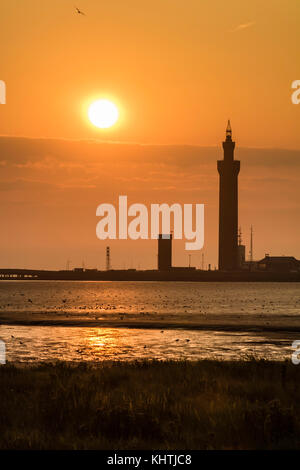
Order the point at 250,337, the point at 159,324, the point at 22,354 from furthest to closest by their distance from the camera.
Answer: the point at 159,324 < the point at 250,337 < the point at 22,354

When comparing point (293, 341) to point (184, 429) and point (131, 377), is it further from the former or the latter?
point (184, 429)

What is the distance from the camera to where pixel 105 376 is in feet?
92.0

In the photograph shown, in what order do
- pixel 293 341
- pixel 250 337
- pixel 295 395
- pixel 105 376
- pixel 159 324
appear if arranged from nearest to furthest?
1. pixel 295 395
2. pixel 105 376
3. pixel 293 341
4. pixel 250 337
5. pixel 159 324

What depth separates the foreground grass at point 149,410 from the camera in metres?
17.5

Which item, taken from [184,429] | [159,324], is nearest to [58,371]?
[184,429]

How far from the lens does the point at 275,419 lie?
61.6 ft

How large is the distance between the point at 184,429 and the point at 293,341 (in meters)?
41.1

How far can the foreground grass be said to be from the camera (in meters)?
17.5

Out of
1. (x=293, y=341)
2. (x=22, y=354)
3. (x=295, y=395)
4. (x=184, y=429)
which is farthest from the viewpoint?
(x=293, y=341)

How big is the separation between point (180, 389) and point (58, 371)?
22.9ft

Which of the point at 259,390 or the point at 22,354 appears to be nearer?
the point at 259,390

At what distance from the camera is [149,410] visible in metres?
20.5

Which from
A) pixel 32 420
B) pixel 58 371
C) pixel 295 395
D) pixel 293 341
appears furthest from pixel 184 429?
pixel 293 341
